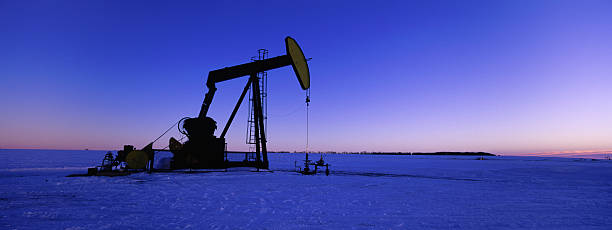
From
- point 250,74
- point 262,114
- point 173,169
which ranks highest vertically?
point 250,74

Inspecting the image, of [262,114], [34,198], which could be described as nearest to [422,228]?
[34,198]

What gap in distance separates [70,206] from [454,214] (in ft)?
32.1

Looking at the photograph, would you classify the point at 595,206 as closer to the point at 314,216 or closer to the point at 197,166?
the point at 314,216

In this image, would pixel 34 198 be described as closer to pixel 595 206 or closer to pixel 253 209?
pixel 253 209

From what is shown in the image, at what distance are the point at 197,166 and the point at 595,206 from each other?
20.1 metres

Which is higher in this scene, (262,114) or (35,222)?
(262,114)

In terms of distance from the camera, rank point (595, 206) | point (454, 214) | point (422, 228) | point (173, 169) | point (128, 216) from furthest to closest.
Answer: point (173, 169), point (595, 206), point (454, 214), point (128, 216), point (422, 228)

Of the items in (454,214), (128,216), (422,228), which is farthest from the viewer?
(454,214)

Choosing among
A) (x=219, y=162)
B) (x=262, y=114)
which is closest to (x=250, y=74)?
(x=262, y=114)

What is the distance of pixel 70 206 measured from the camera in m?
8.16

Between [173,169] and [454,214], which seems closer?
[454,214]

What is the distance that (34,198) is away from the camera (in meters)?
9.40

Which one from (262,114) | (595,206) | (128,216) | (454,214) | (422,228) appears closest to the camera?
(422,228)

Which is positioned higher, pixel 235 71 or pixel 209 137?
pixel 235 71
